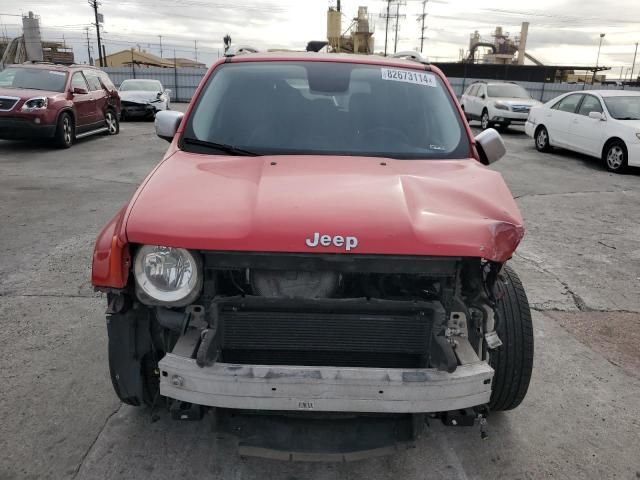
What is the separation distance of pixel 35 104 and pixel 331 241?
10653 millimetres

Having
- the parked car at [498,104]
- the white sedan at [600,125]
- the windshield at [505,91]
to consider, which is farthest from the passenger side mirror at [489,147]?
the windshield at [505,91]

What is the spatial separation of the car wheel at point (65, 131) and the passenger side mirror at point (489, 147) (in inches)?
404

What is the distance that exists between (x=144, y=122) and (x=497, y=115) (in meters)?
11.6

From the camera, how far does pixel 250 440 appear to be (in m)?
2.27

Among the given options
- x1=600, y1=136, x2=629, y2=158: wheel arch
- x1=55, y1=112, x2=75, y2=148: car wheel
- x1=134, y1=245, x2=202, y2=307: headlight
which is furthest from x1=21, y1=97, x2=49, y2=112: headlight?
x1=600, y1=136, x2=629, y2=158: wheel arch

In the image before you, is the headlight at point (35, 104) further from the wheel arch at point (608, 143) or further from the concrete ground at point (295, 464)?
the wheel arch at point (608, 143)

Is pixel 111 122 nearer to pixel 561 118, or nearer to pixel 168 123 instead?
pixel 561 118

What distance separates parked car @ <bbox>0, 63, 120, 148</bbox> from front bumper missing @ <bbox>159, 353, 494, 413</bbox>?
1043 centimetres

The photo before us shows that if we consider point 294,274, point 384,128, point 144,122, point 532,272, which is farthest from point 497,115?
point 294,274

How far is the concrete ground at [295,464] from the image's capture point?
2568 millimetres

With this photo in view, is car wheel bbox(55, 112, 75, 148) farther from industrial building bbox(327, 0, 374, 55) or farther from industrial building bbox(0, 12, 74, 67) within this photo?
industrial building bbox(0, 12, 74, 67)

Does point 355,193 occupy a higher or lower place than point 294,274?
higher

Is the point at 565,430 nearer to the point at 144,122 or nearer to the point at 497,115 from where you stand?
the point at 497,115

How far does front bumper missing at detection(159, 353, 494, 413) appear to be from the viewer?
6.62ft
